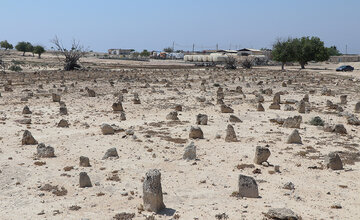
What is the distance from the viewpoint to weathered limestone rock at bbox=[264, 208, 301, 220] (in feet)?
21.7

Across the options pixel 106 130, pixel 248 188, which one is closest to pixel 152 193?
pixel 248 188

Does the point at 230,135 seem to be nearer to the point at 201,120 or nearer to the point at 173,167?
the point at 201,120

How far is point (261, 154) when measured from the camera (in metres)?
9.77

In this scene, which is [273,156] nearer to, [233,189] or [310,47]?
[233,189]

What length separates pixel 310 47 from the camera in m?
59.9

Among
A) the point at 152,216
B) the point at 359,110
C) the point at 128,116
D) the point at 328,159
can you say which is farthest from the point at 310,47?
the point at 152,216

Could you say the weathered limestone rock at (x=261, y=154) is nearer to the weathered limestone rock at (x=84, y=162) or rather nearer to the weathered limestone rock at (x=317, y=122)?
the weathered limestone rock at (x=84, y=162)

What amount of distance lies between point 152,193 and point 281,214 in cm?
215

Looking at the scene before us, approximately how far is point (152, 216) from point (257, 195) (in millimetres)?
2122

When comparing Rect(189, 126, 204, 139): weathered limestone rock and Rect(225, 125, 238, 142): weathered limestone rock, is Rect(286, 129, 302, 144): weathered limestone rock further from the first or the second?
Rect(189, 126, 204, 139): weathered limestone rock

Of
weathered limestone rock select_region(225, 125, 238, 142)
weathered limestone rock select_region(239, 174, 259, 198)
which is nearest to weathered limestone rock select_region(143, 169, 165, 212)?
weathered limestone rock select_region(239, 174, 259, 198)

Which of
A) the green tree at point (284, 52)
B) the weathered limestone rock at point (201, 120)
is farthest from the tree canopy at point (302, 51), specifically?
the weathered limestone rock at point (201, 120)

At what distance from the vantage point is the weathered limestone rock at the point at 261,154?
9750mm

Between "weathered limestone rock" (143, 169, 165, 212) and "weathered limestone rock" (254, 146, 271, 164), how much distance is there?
11.5 ft
